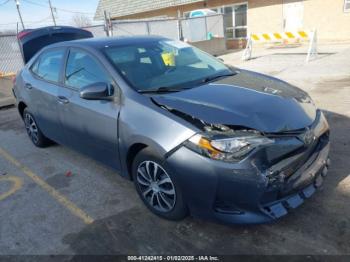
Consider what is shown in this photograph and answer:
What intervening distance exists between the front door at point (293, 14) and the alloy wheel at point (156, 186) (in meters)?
16.0

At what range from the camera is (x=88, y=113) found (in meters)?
3.43

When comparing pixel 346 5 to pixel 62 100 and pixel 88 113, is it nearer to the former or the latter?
pixel 62 100

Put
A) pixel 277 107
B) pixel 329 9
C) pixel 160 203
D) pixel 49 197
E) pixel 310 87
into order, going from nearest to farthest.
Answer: pixel 277 107, pixel 160 203, pixel 49 197, pixel 310 87, pixel 329 9

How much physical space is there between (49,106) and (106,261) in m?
2.45

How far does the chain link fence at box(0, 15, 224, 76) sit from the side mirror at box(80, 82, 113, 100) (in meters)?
10.2

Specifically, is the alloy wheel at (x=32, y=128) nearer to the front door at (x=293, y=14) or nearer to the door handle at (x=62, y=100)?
the door handle at (x=62, y=100)

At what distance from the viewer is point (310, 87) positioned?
7.36 m

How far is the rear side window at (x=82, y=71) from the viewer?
3342mm

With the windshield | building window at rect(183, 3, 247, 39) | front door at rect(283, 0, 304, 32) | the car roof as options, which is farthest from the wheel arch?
building window at rect(183, 3, 247, 39)

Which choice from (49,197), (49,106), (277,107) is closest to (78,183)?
(49,197)

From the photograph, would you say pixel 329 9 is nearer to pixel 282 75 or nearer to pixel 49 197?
pixel 282 75

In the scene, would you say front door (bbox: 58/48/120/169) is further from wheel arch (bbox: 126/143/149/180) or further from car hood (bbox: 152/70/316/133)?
car hood (bbox: 152/70/316/133)

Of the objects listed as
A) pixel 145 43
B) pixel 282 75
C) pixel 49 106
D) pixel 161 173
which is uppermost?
pixel 145 43

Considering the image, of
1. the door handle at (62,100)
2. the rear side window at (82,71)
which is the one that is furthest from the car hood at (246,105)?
the door handle at (62,100)
